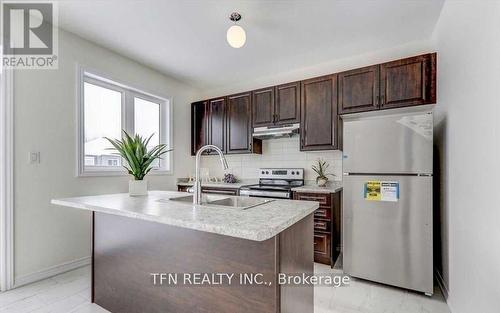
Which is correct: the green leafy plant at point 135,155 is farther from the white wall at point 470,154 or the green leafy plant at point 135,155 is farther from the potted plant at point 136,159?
the white wall at point 470,154

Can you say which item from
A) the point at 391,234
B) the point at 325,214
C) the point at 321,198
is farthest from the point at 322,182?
the point at 391,234

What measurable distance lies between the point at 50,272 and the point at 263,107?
3126 millimetres

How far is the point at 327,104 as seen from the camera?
2.98 m

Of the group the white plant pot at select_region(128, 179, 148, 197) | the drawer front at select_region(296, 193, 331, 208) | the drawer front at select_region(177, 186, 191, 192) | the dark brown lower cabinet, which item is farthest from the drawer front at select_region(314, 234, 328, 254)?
the drawer front at select_region(177, 186, 191, 192)

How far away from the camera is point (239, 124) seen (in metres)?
3.69

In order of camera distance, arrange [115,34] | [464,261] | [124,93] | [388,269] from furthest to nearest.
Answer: [124,93], [115,34], [388,269], [464,261]

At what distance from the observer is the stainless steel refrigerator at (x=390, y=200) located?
2074mm

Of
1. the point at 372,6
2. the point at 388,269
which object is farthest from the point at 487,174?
the point at 372,6

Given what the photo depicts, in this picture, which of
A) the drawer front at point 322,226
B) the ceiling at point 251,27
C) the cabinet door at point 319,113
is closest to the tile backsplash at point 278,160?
the cabinet door at point 319,113

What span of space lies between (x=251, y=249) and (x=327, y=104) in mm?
2366

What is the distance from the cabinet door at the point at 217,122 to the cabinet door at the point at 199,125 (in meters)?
0.10

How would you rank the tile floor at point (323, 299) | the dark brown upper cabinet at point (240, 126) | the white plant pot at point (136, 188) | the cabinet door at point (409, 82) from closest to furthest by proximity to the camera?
the tile floor at point (323, 299) → the white plant pot at point (136, 188) → the cabinet door at point (409, 82) → the dark brown upper cabinet at point (240, 126)

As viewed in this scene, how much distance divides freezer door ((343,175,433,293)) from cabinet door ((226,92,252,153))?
1667 millimetres

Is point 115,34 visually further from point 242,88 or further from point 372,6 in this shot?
point 372,6
